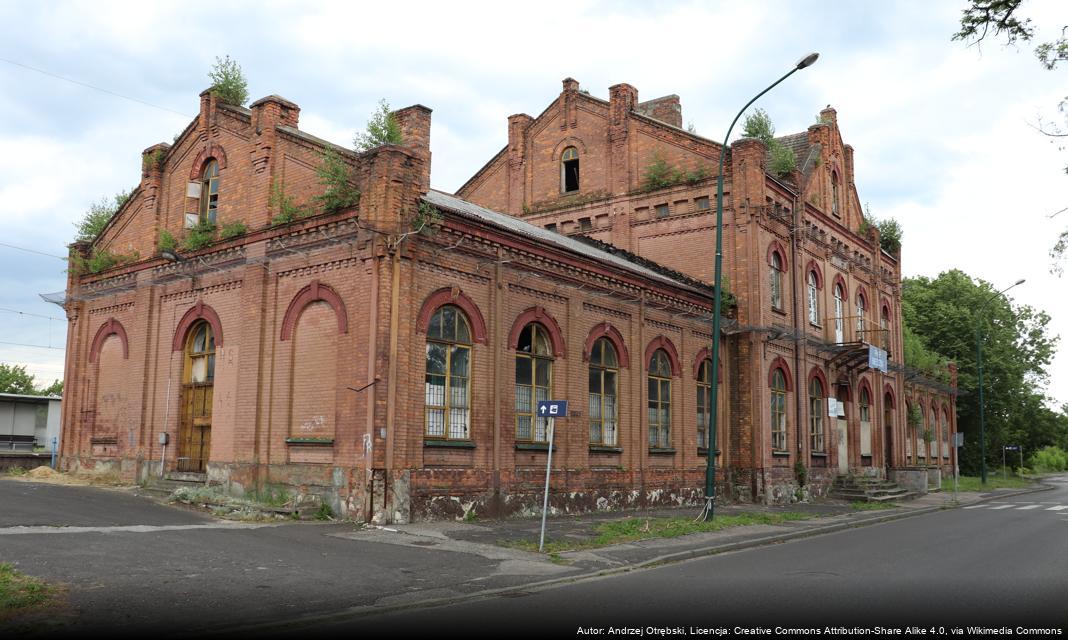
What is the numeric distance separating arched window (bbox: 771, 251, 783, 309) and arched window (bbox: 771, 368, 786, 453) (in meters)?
2.28

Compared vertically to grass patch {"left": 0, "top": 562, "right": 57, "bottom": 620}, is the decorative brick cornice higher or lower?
higher

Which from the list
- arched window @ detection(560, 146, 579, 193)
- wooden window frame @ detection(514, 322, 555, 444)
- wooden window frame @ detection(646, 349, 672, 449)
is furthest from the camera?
arched window @ detection(560, 146, 579, 193)

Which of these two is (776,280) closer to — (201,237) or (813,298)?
(813,298)

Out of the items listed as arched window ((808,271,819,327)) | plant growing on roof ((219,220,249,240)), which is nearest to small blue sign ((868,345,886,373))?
arched window ((808,271,819,327))

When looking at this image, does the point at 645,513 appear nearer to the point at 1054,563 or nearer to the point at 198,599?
the point at 1054,563

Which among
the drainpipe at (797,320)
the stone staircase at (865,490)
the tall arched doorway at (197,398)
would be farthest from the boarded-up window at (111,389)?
the stone staircase at (865,490)

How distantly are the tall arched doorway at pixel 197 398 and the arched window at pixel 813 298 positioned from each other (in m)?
20.7

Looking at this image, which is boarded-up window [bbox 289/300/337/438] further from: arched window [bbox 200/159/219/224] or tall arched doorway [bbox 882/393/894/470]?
tall arched doorway [bbox 882/393/894/470]

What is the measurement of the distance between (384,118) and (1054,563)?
14291 millimetres

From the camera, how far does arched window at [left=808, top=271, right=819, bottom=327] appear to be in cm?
3097

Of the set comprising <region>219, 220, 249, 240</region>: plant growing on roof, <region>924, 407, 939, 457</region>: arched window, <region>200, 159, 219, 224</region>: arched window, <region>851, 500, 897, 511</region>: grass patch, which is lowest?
<region>851, 500, 897, 511</region>: grass patch

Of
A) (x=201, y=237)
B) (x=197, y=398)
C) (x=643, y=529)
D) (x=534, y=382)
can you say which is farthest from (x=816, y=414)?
(x=201, y=237)

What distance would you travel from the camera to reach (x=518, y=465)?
1897 centimetres

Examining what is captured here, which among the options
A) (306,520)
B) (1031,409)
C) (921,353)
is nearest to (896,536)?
(306,520)
